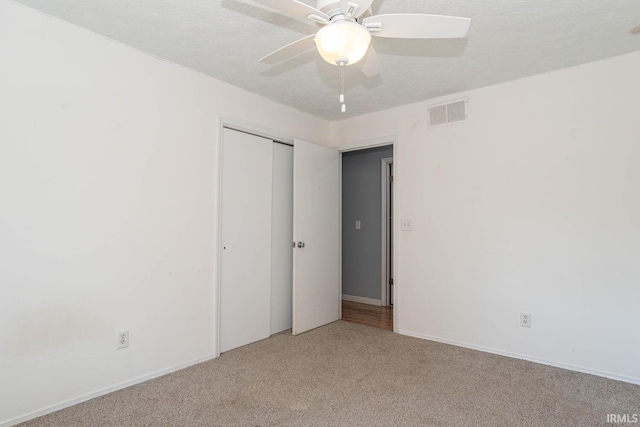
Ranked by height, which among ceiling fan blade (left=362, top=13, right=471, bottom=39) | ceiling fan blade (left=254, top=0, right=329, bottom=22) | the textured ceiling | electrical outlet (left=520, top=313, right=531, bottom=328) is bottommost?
electrical outlet (left=520, top=313, right=531, bottom=328)

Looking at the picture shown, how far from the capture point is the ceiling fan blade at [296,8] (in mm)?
1466

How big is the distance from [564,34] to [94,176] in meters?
3.20

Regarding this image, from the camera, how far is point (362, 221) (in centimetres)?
535

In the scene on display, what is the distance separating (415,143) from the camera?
11.9 ft

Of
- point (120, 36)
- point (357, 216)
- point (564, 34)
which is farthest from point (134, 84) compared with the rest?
point (357, 216)

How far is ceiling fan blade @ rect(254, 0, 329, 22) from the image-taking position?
147 centimetres

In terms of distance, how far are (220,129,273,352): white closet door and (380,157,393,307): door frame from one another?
6.74 feet

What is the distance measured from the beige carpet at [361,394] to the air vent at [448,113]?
2.13 m

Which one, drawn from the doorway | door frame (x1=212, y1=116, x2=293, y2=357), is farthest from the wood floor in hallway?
door frame (x1=212, y1=116, x2=293, y2=357)

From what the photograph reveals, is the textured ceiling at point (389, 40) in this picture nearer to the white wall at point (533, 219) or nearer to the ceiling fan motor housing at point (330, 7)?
the white wall at point (533, 219)

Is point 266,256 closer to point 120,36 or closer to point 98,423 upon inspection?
point 98,423

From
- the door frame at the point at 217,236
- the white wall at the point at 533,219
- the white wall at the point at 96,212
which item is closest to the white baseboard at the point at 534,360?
the white wall at the point at 533,219

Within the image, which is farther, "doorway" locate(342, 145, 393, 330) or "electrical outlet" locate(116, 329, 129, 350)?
"doorway" locate(342, 145, 393, 330)

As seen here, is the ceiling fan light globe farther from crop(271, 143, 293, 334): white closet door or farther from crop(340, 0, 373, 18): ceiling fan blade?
crop(271, 143, 293, 334): white closet door
